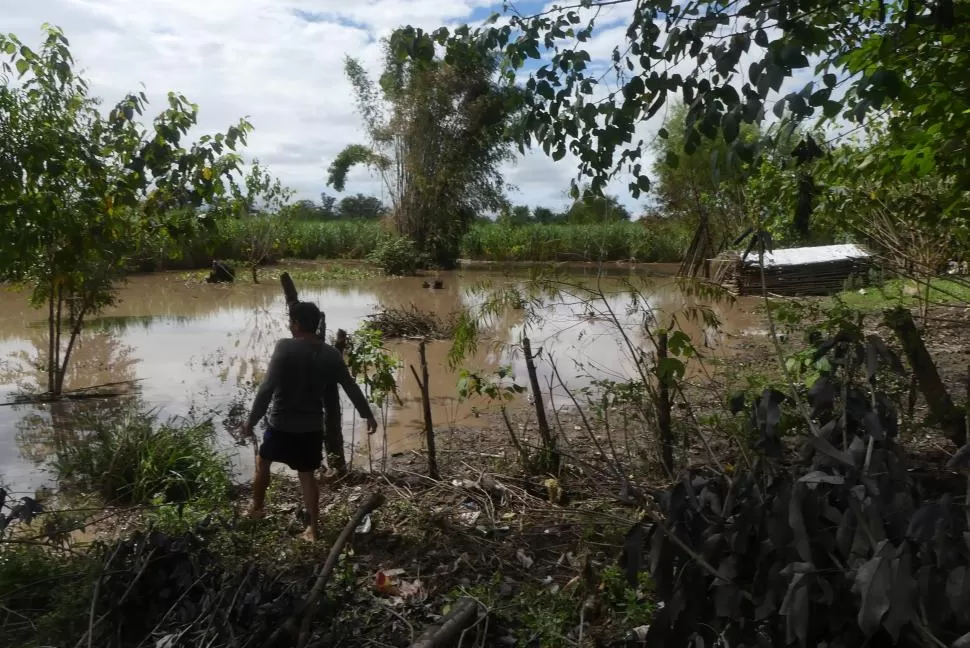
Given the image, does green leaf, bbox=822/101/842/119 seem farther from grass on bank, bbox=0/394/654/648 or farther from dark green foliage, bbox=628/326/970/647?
grass on bank, bbox=0/394/654/648

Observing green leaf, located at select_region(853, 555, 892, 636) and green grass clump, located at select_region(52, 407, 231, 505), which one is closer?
green leaf, located at select_region(853, 555, 892, 636)

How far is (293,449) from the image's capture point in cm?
472

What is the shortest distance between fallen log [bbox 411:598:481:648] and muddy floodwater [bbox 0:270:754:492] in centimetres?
189

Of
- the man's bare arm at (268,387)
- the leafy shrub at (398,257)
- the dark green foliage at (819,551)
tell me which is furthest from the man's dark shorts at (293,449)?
the leafy shrub at (398,257)

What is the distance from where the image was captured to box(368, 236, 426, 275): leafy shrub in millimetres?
29688

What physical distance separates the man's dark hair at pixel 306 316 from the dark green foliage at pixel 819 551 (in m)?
2.86

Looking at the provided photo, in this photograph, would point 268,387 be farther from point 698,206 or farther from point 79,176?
point 698,206

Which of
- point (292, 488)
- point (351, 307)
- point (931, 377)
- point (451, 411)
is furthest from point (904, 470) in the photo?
point (351, 307)

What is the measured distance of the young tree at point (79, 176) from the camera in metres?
6.22

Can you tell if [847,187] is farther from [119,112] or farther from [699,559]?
[119,112]

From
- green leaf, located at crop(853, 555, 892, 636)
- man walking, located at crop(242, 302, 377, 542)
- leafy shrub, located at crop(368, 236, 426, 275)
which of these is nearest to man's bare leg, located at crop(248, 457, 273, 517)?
man walking, located at crop(242, 302, 377, 542)

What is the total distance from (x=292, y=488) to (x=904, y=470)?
442cm

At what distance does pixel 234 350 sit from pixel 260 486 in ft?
30.2

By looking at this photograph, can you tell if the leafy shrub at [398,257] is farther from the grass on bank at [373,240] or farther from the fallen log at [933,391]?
the fallen log at [933,391]
